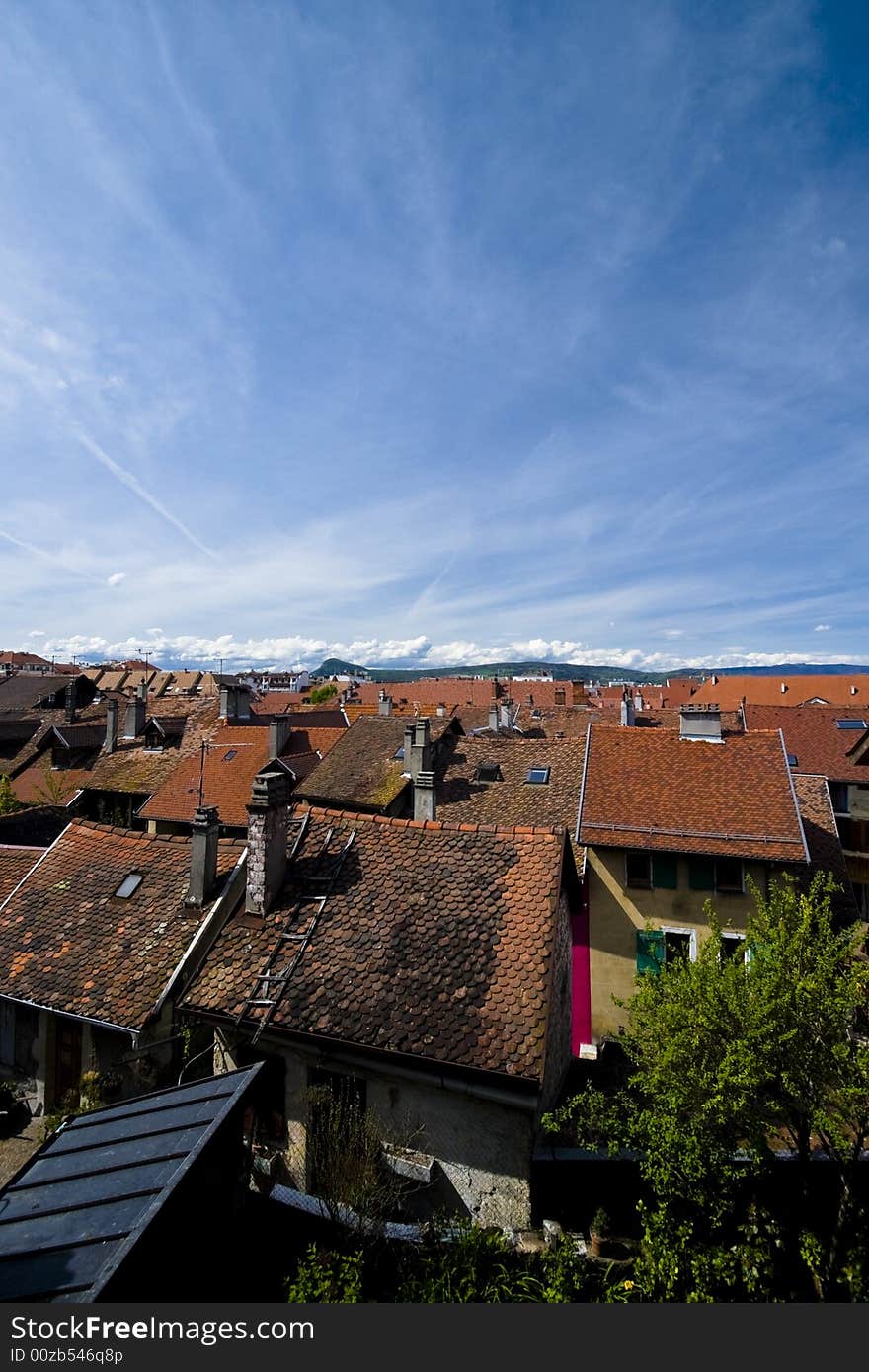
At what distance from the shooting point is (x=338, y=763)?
28.6 m

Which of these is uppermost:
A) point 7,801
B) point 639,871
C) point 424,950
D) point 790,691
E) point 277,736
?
point 790,691

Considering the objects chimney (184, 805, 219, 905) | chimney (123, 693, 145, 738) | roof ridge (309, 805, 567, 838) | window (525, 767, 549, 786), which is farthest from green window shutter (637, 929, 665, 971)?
chimney (123, 693, 145, 738)

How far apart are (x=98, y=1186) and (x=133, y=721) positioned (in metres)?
35.5

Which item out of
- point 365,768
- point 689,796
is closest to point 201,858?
point 689,796

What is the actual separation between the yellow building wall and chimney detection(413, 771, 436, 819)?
7.21 meters

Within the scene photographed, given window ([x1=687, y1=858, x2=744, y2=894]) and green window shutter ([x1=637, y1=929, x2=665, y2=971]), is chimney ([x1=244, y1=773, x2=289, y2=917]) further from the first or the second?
window ([x1=687, y1=858, x2=744, y2=894])

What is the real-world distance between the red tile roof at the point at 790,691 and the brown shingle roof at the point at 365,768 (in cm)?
5518

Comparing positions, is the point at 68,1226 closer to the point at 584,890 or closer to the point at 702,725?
the point at 584,890

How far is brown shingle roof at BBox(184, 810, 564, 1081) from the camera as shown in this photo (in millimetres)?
9219

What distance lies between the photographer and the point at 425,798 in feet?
74.1

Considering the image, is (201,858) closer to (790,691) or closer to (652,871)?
(652,871)

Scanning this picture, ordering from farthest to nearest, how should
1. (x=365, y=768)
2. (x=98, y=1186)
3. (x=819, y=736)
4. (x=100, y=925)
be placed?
1. (x=819, y=736)
2. (x=365, y=768)
3. (x=100, y=925)
4. (x=98, y=1186)

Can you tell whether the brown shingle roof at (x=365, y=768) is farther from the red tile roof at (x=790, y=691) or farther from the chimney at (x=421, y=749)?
the red tile roof at (x=790, y=691)

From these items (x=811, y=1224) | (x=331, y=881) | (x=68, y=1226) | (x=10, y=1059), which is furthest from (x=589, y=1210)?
(x=10, y=1059)
